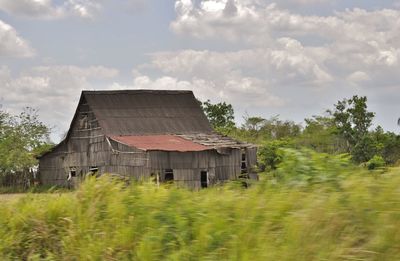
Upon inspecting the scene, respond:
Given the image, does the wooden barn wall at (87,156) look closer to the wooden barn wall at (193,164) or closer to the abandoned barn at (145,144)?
the abandoned barn at (145,144)

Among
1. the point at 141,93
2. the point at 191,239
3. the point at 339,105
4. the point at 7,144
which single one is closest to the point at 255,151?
the point at 141,93

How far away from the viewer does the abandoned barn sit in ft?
114

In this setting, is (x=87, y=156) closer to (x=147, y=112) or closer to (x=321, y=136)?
(x=147, y=112)

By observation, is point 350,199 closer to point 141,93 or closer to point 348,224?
point 348,224

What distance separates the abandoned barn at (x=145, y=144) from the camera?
3475cm

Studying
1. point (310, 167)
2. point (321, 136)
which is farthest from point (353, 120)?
point (310, 167)

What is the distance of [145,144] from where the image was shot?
117 ft

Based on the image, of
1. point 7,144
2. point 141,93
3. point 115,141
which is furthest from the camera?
point 7,144

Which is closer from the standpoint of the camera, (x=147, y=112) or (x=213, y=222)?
(x=213, y=222)

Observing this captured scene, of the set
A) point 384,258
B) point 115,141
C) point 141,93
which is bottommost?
point 384,258

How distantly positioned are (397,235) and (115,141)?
33893 mm

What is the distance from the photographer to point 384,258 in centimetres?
369

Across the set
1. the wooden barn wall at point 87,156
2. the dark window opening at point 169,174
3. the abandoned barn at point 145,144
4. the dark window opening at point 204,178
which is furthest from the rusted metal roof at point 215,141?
the wooden barn wall at point 87,156

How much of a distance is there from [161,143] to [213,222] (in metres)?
31.4
